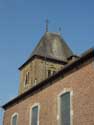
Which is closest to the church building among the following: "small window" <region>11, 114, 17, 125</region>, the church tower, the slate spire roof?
"small window" <region>11, 114, 17, 125</region>

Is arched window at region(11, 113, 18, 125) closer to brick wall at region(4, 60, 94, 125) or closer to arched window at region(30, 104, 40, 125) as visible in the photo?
brick wall at region(4, 60, 94, 125)

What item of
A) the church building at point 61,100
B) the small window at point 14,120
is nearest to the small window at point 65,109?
the church building at point 61,100

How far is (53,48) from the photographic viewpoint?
43.7 m

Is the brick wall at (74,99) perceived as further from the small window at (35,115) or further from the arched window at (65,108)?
the small window at (35,115)

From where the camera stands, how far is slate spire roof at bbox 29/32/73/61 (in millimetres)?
42719

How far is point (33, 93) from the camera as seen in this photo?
22.1 m

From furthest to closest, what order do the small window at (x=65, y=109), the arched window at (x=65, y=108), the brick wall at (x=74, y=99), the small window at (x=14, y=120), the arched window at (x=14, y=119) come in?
1. the small window at (x=14, y=120)
2. the arched window at (x=14, y=119)
3. the small window at (x=65, y=109)
4. the arched window at (x=65, y=108)
5. the brick wall at (x=74, y=99)

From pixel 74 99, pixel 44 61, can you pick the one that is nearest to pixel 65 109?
pixel 74 99

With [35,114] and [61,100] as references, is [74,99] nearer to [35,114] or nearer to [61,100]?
[61,100]

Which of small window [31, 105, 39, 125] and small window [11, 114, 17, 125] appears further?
small window [11, 114, 17, 125]

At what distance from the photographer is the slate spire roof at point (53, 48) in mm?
42719

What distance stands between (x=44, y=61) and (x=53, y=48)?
268 centimetres

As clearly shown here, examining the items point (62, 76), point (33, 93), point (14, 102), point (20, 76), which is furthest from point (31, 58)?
Result: point (62, 76)

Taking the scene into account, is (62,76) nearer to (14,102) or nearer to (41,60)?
(14,102)
